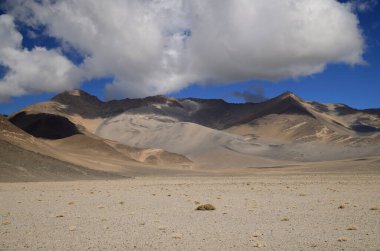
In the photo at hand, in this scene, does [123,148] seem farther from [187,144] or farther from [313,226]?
[313,226]

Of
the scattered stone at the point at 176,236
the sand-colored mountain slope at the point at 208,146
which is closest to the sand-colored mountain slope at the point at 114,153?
the sand-colored mountain slope at the point at 208,146

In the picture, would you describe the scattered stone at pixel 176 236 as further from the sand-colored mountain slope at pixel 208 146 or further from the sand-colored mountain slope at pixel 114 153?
the sand-colored mountain slope at pixel 208 146

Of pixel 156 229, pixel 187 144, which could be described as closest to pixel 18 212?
pixel 156 229

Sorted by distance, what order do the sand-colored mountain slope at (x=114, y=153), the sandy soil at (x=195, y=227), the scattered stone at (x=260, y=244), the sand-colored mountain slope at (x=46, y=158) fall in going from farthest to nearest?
the sand-colored mountain slope at (x=114, y=153), the sand-colored mountain slope at (x=46, y=158), the sandy soil at (x=195, y=227), the scattered stone at (x=260, y=244)

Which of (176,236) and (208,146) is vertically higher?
(208,146)

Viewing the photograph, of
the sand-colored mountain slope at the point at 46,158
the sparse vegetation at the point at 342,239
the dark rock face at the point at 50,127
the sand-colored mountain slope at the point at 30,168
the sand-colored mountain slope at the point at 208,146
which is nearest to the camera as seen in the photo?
the sparse vegetation at the point at 342,239

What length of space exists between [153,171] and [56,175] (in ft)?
131

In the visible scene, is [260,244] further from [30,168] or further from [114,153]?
[114,153]

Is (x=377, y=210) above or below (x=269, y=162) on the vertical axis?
below

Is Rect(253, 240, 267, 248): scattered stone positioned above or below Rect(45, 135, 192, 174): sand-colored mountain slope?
below

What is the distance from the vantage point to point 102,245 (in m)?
12.4

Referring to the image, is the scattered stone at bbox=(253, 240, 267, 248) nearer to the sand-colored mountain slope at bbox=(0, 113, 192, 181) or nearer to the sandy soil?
the sandy soil

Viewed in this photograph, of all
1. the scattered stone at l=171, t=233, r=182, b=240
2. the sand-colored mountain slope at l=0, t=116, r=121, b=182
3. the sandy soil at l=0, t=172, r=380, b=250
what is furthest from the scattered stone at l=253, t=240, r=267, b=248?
the sand-colored mountain slope at l=0, t=116, r=121, b=182

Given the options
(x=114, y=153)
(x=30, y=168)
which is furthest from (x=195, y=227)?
(x=114, y=153)
